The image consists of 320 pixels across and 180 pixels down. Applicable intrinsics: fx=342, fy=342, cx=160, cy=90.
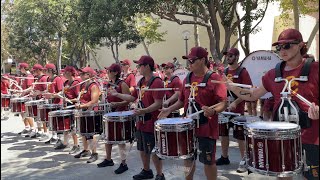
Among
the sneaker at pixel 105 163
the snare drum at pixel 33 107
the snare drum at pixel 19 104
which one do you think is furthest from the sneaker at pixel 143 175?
the snare drum at pixel 19 104

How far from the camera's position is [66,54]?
28.2m

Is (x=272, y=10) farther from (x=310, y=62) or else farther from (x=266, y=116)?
(x=310, y=62)

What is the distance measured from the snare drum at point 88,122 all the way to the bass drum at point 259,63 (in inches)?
107

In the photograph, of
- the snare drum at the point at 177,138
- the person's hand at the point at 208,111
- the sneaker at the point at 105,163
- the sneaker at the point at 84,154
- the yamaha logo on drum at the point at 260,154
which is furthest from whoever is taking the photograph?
the sneaker at the point at 84,154

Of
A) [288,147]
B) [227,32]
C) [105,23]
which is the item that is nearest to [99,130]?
[288,147]

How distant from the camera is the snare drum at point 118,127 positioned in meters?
5.29

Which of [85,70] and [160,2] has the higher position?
[160,2]

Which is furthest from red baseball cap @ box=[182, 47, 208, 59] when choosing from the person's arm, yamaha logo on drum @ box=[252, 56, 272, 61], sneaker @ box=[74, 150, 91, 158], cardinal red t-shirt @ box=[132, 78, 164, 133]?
sneaker @ box=[74, 150, 91, 158]

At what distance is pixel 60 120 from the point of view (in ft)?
21.8

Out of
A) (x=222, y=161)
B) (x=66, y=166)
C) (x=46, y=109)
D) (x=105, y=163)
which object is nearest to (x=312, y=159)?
(x=222, y=161)

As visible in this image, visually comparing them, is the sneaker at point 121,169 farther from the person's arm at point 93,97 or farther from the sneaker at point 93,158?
the person's arm at point 93,97

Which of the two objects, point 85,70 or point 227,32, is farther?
point 227,32

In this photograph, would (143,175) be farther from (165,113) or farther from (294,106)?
(294,106)

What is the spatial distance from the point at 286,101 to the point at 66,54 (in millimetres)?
26742
